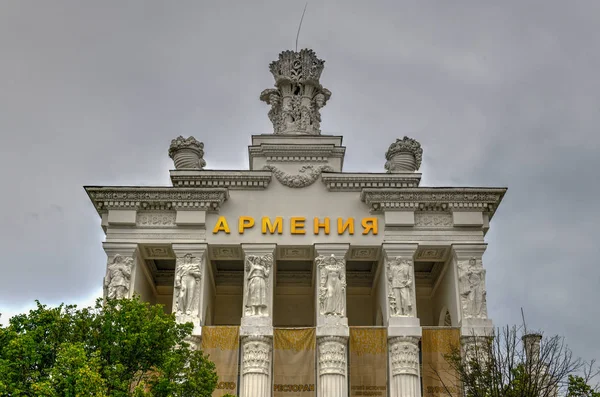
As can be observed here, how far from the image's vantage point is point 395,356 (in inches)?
1282

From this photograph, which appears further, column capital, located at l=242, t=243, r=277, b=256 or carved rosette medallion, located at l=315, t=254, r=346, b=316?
column capital, located at l=242, t=243, r=277, b=256

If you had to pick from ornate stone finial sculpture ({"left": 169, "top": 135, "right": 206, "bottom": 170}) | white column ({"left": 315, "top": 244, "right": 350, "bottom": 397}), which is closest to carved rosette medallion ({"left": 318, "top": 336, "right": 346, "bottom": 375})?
white column ({"left": 315, "top": 244, "right": 350, "bottom": 397})

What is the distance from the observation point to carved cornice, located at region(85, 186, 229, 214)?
35.2 metres

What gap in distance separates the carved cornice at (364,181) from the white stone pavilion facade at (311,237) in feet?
0.15

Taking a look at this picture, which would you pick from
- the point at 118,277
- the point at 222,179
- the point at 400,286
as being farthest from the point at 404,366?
the point at 118,277

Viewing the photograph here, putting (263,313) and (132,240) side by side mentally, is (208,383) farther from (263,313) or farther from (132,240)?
(132,240)

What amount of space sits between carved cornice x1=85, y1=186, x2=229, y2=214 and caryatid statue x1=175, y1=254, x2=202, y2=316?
247cm

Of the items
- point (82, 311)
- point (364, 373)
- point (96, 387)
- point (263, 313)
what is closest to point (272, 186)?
point (263, 313)

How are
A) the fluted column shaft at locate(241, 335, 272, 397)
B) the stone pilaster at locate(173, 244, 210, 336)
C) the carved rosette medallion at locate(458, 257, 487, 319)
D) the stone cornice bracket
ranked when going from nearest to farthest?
the fluted column shaft at locate(241, 335, 272, 397)
the stone pilaster at locate(173, 244, 210, 336)
the carved rosette medallion at locate(458, 257, 487, 319)
the stone cornice bracket

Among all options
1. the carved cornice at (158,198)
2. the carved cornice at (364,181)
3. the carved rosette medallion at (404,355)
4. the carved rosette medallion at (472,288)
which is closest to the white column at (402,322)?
the carved rosette medallion at (404,355)

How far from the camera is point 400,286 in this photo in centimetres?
3391

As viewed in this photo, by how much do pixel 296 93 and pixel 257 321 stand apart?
Result: 525 inches

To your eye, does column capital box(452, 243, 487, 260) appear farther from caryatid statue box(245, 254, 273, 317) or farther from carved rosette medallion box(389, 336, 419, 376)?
caryatid statue box(245, 254, 273, 317)

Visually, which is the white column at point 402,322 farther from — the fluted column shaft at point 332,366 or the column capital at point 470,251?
the fluted column shaft at point 332,366
